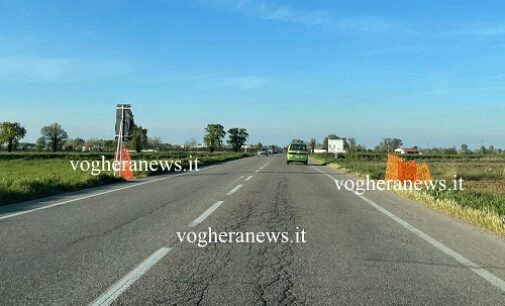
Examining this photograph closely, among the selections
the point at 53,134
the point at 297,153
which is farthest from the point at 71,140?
the point at 297,153

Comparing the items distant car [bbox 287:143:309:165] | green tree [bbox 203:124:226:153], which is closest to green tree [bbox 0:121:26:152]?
green tree [bbox 203:124:226:153]

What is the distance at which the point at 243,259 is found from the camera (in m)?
6.83

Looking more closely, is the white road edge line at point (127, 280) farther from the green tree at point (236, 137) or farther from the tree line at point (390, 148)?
the green tree at point (236, 137)

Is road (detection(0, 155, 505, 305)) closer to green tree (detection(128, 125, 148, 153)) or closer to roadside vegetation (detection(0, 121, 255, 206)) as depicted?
roadside vegetation (detection(0, 121, 255, 206))

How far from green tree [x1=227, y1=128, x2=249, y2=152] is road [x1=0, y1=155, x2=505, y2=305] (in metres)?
169

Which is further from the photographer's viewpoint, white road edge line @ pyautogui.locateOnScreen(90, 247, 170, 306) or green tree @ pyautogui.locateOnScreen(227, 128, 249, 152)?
green tree @ pyautogui.locateOnScreen(227, 128, 249, 152)

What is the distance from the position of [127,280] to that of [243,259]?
174cm

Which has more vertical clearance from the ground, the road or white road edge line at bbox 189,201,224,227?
white road edge line at bbox 189,201,224,227

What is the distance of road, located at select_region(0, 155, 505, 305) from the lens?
521 centimetres

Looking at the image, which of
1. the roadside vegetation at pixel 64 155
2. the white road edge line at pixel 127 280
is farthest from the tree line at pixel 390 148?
the white road edge line at pixel 127 280

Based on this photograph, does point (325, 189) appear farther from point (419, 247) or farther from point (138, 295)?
point (138, 295)

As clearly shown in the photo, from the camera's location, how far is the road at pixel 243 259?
5.21 meters

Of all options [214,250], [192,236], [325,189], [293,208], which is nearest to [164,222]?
[192,236]

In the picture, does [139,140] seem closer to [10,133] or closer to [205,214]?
[10,133]
